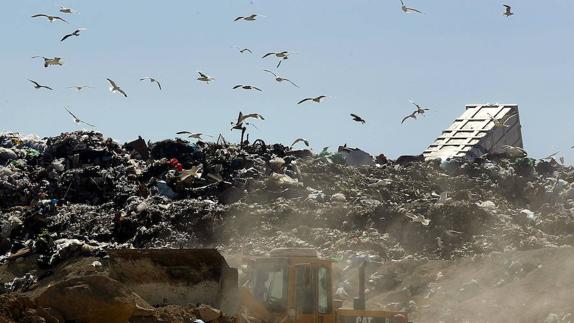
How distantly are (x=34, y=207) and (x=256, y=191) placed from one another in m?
3.96

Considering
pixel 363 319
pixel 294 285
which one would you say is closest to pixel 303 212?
pixel 363 319

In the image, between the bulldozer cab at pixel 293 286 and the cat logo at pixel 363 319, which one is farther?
the cat logo at pixel 363 319

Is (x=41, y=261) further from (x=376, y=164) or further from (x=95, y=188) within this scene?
(x=376, y=164)

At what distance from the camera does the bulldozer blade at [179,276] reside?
780cm

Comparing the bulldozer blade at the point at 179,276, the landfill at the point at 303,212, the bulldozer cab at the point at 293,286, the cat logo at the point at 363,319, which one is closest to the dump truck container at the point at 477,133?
the landfill at the point at 303,212

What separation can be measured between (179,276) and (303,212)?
9502 mm

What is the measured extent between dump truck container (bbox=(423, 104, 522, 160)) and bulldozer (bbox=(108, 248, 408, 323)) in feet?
42.6

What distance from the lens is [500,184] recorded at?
19031mm

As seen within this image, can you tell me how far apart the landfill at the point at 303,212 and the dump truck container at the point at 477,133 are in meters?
0.50

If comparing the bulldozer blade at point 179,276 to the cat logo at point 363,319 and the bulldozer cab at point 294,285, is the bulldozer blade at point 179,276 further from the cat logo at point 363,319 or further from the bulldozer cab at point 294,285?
the cat logo at point 363,319

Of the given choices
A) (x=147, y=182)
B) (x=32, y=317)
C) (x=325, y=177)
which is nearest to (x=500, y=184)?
(x=325, y=177)

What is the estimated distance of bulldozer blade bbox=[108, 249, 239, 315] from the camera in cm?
780

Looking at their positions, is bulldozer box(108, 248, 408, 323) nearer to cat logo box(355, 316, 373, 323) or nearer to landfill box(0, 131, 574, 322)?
cat logo box(355, 316, 373, 323)

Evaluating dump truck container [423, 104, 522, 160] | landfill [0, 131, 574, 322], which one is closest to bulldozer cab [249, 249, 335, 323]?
landfill [0, 131, 574, 322]
